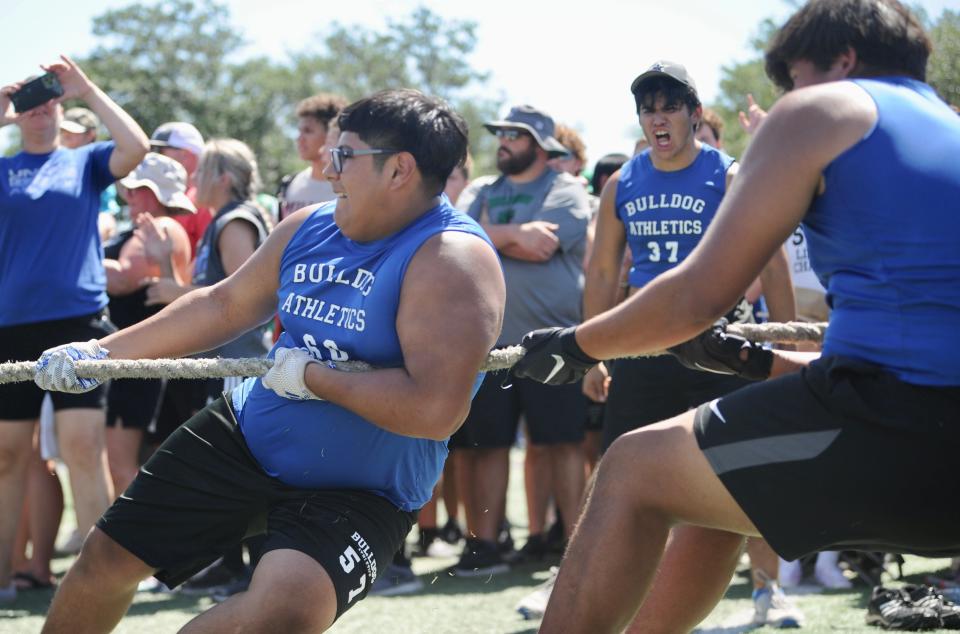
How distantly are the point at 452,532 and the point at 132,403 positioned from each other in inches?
92.1

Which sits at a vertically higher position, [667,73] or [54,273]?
[667,73]

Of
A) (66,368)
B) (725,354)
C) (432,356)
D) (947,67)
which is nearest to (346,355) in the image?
(432,356)

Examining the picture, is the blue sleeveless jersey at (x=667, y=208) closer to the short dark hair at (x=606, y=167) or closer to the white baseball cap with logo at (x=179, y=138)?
the short dark hair at (x=606, y=167)

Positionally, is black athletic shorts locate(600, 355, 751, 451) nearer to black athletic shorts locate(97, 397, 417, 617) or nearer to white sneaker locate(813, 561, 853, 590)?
black athletic shorts locate(97, 397, 417, 617)

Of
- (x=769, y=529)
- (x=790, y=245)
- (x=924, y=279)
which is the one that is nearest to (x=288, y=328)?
(x=769, y=529)

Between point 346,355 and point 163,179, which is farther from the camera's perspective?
point 163,179

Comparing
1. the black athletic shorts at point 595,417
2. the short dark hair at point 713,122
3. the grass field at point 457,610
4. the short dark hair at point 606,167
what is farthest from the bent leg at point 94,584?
the short dark hair at point 606,167

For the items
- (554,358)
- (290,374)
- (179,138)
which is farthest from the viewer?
(179,138)

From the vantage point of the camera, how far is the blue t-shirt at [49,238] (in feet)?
19.6

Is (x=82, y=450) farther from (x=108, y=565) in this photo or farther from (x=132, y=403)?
(x=108, y=565)

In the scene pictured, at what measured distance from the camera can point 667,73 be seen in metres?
4.95

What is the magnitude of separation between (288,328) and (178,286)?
3174 millimetres

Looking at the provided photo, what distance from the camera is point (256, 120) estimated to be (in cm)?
3731

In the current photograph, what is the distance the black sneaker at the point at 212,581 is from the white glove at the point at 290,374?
3.18 meters
